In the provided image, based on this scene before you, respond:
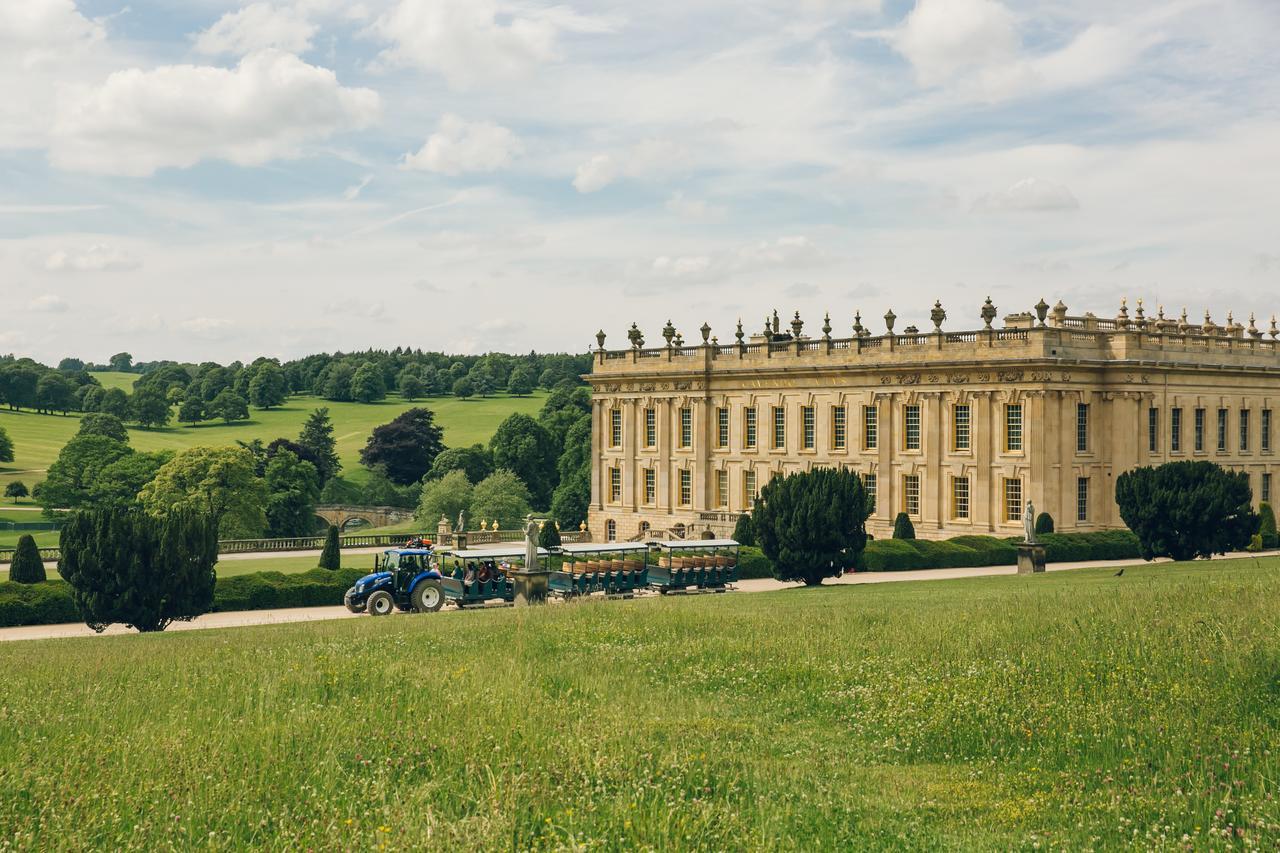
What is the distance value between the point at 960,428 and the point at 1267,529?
14507 millimetres

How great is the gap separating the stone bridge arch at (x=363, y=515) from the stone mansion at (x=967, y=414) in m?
47.1

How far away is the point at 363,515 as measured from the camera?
403 feet

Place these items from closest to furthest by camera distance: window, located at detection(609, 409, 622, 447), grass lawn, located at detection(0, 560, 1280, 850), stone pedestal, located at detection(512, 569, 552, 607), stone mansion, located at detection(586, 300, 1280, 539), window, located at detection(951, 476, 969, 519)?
1. grass lawn, located at detection(0, 560, 1280, 850)
2. stone pedestal, located at detection(512, 569, 552, 607)
3. stone mansion, located at detection(586, 300, 1280, 539)
4. window, located at detection(951, 476, 969, 519)
5. window, located at detection(609, 409, 622, 447)

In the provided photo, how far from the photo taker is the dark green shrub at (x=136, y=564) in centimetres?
3800

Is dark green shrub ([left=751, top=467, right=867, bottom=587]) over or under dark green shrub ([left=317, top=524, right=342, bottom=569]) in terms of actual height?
over

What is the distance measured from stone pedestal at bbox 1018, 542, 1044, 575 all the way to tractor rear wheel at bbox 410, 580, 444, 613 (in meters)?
20.7

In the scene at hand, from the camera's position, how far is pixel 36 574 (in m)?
46.0

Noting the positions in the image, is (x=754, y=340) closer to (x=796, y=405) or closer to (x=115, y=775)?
(x=796, y=405)

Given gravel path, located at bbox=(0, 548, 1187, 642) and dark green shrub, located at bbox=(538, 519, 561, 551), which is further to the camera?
dark green shrub, located at bbox=(538, 519, 561, 551)

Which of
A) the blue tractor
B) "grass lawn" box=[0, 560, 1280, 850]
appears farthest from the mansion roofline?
"grass lawn" box=[0, 560, 1280, 850]

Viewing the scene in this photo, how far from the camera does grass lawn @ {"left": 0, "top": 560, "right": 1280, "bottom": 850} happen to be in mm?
10953

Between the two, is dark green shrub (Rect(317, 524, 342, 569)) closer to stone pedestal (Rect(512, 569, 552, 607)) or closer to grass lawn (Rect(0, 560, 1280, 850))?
stone pedestal (Rect(512, 569, 552, 607))

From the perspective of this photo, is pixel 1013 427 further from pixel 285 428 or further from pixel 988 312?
pixel 285 428

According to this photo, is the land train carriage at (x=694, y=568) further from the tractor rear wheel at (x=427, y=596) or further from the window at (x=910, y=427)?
the window at (x=910, y=427)
